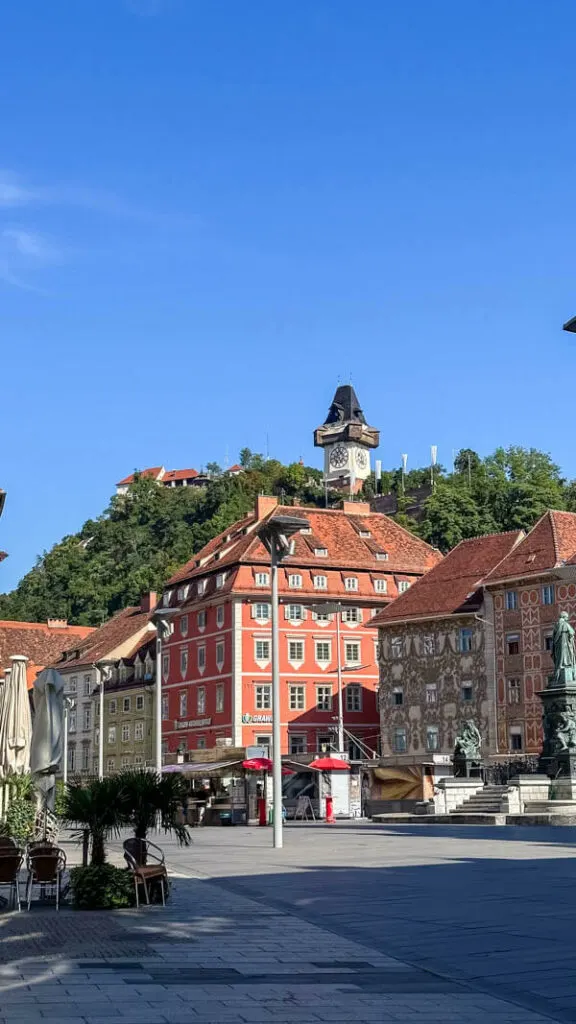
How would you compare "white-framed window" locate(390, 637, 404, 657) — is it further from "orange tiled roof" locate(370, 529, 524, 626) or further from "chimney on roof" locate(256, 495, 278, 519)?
"chimney on roof" locate(256, 495, 278, 519)

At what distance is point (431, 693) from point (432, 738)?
93.3 inches

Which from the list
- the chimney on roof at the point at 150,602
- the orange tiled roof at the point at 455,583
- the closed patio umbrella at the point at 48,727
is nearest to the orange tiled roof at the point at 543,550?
the orange tiled roof at the point at 455,583

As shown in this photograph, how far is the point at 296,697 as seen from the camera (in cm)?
7725

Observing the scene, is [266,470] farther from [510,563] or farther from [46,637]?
[510,563]

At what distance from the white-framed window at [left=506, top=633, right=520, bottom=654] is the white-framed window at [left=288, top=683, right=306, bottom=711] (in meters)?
14.5

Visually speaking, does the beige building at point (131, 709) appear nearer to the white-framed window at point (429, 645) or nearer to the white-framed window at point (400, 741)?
the white-framed window at point (400, 741)

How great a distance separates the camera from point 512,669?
220ft

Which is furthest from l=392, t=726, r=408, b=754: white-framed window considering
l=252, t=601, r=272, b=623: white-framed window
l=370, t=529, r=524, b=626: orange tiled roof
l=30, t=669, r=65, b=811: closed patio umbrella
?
l=30, t=669, r=65, b=811: closed patio umbrella

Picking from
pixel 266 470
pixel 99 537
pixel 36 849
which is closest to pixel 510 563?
pixel 36 849

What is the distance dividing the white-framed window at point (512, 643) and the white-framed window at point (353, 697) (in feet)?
45.4

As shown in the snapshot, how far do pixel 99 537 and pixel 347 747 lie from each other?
81902 millimetres

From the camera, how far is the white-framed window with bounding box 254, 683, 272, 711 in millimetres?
76125

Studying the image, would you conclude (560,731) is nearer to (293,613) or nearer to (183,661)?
(293,613)

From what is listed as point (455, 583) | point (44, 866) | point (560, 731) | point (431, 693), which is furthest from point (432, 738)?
point (44, 866)
